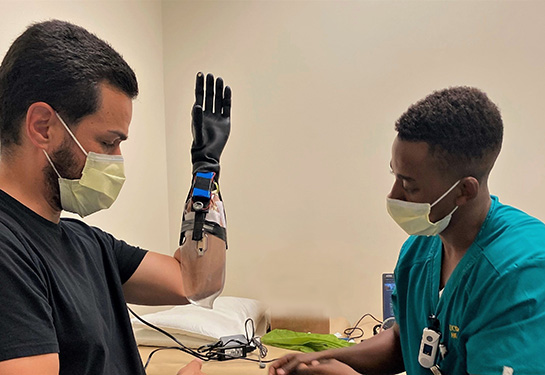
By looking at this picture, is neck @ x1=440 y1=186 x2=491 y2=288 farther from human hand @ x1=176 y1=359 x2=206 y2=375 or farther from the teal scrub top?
human hand @ x1=176 y1=359 x2=206 y2=375

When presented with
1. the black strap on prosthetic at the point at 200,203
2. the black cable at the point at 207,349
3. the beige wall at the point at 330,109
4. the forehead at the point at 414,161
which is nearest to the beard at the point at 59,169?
the black strap on prosthetic at the point at 200,203

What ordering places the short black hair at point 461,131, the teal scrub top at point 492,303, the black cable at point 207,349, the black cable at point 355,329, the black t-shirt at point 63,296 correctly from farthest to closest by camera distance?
1. the black cable at point 355,329
2. the black cable at point 207,349
3. the short black hair at point 461,131
4. the teal scrub top at point 492,303
5. the black t-shirt at point 63,296

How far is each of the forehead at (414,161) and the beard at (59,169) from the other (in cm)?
74

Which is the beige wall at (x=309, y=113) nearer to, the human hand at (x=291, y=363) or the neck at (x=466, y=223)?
the human hand at (x=291, y=363)

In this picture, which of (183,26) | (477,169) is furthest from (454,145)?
(183,26)

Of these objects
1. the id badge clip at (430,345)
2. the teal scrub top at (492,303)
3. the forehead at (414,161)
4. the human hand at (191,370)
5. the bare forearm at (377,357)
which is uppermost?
the forehead at (414,161)

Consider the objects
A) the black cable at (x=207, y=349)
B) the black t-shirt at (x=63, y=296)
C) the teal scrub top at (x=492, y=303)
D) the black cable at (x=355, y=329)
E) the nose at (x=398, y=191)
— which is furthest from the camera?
the black cable at (x=355, y=329)

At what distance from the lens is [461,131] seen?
102cm

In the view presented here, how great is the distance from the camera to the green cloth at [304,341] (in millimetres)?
1796

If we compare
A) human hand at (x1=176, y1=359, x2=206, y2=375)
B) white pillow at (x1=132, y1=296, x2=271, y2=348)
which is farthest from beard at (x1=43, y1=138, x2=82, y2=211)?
white pillow at (x1=132, y1=296, x2=271, y2=348)

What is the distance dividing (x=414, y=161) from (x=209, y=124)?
55 cm

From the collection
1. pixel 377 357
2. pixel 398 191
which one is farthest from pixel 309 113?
pixel 377 357

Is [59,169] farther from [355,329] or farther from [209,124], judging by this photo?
[355,329]

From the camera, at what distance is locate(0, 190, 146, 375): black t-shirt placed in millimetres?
748
